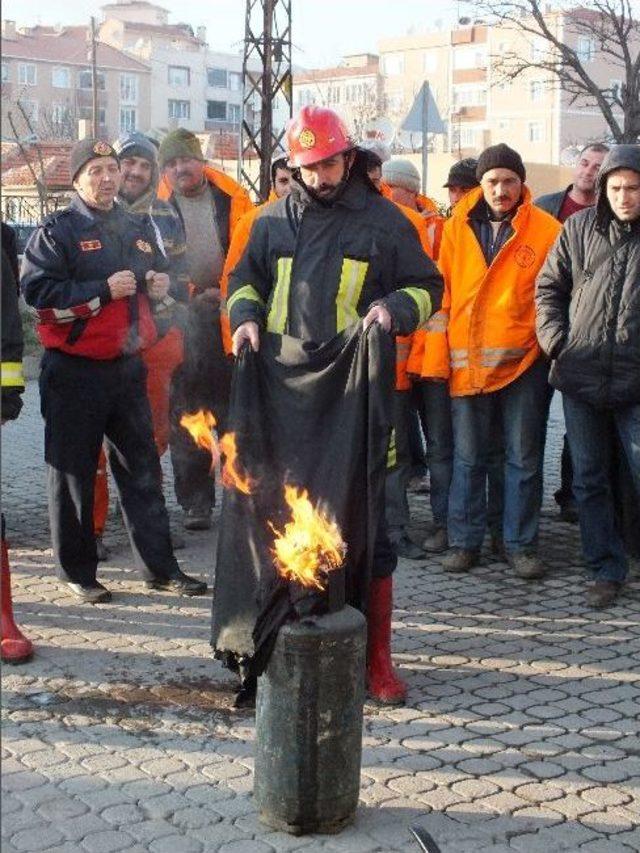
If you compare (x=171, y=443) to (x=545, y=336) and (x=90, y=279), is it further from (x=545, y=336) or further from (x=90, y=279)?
(x=545, y=336)

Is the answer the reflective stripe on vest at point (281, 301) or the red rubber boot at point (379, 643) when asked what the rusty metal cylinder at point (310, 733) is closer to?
the red rubber boot at point (379, 643)

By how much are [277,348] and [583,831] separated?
2048 mm

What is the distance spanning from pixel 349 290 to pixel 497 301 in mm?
2189

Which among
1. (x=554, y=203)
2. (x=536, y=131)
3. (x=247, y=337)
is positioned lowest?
(x=247, y=337)

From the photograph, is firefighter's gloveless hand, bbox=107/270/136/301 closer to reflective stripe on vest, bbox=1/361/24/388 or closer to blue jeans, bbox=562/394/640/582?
reflective stripe on vest, bbox=1/361/24/388

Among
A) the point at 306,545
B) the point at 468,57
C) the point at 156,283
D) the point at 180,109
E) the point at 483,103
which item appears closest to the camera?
the point at 306,545

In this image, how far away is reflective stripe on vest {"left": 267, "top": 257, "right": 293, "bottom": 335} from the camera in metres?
5.06

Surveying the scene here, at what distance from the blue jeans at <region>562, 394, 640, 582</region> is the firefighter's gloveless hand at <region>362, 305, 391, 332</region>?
221 centimetres

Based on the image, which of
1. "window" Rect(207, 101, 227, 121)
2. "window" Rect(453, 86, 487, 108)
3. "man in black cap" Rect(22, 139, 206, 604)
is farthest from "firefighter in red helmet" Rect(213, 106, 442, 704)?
"window" Rect(453, 86, 487, 108)

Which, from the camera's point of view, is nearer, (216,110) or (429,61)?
(216,110)

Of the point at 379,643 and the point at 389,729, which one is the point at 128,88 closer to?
the point at 379,643

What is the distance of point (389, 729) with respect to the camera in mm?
4984

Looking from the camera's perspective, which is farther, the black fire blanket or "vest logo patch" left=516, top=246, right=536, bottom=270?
"vest logo patch" left=516, top=246, right=536, bottom=270

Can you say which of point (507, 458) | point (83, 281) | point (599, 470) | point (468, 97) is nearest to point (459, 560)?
point (507, 458)
